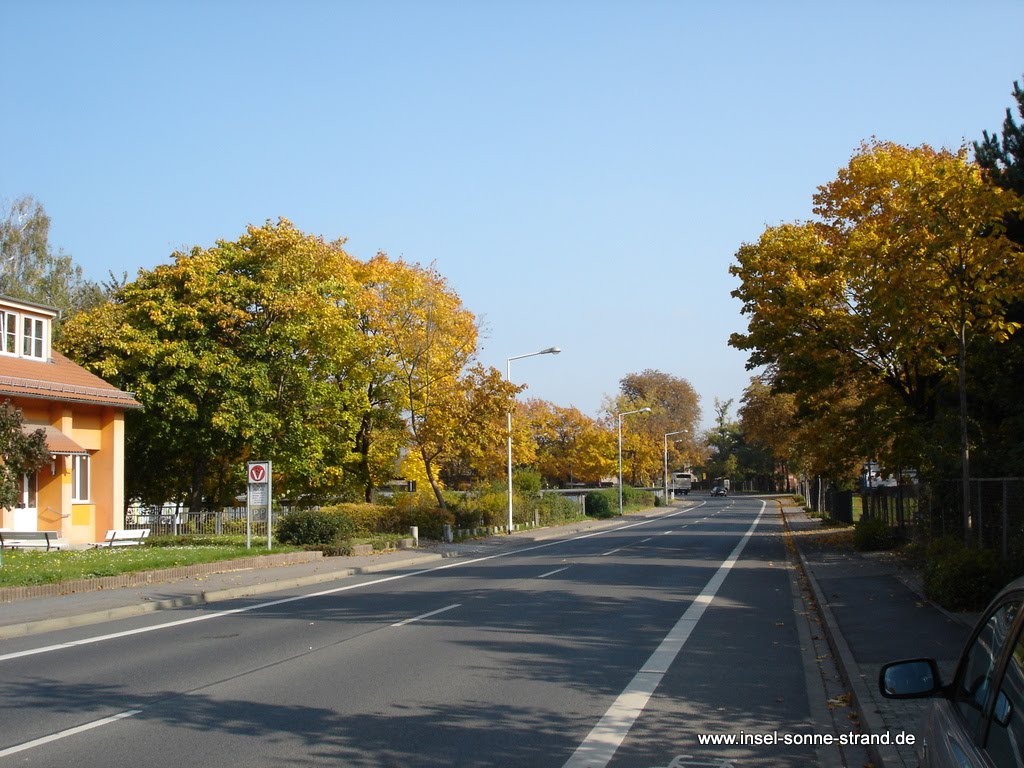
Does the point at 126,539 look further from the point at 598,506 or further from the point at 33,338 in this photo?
the point at 598,506

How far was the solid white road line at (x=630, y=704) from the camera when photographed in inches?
273

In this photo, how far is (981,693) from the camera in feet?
11.1

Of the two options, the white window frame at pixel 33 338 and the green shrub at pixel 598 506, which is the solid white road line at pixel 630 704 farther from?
the green shrub at pixel 598 506

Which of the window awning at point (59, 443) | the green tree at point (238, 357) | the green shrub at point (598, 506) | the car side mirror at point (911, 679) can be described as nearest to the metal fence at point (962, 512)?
the car side mirror at point (911, 679)

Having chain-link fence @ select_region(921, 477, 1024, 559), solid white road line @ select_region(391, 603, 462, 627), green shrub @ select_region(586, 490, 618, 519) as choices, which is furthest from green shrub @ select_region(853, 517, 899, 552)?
green shrub @ select_region(586, 490, 618, 519)

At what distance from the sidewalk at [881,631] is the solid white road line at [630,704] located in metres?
1.79

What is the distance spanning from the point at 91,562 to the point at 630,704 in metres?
15.9

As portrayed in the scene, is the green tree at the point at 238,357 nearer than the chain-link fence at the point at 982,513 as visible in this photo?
No

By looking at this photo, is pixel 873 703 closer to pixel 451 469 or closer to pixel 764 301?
pixel 764 301

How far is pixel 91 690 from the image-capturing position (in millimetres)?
9312

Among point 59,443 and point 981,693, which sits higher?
point 59,443

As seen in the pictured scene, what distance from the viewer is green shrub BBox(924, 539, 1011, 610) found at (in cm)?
1308

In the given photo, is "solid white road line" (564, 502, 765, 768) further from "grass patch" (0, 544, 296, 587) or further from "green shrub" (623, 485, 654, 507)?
"green shrub" (623, 485, 654, 507)

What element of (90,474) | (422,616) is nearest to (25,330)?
(90,474)
